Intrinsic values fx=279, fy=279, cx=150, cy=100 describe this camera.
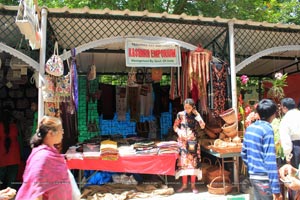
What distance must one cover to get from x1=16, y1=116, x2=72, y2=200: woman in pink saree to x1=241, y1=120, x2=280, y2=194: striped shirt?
1905mm

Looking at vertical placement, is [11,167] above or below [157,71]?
below

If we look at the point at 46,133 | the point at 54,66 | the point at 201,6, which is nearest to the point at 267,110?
the point at 46,133

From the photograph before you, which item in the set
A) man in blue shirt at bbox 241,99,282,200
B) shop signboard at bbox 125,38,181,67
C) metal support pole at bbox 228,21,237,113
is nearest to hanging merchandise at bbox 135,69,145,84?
shop signboard at bbox 125,38,181,67

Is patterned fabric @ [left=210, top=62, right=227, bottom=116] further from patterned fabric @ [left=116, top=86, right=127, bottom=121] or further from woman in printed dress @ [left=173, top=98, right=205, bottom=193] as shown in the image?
patterned fabric @ [left=116, top=86, right=127, bottom=121]

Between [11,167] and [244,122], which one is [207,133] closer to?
[244,122]

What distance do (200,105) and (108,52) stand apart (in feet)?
8.44

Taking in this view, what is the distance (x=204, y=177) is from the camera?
5.83 meters

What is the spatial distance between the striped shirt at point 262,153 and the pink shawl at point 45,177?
6.34 feet

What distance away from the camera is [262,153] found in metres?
2.96

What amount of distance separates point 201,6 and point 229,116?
6519 millimetres

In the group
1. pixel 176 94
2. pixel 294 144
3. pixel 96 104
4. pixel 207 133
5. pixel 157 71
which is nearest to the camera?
pixel 294 144

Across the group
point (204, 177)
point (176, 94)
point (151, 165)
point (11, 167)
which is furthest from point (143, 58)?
point (11, 167)

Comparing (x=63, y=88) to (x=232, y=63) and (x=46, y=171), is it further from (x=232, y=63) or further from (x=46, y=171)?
(x=232, y=63)

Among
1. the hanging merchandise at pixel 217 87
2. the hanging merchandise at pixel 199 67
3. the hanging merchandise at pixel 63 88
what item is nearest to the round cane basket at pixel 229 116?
the hanging merchandise at pixel 217 87
